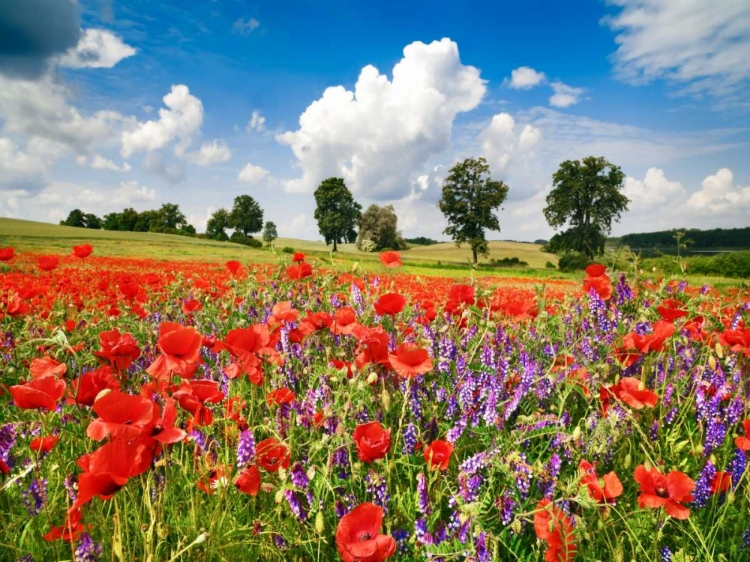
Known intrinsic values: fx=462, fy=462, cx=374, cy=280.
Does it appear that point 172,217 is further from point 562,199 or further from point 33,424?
point 33,424

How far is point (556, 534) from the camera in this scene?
1.41m

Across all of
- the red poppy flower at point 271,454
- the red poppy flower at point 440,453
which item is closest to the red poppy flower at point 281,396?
the red poppy flower at point 271,454

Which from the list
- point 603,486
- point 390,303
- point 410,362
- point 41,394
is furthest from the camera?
point 390,303

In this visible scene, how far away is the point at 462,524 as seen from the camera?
1.55 m

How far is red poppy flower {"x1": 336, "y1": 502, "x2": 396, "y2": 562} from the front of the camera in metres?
1.23

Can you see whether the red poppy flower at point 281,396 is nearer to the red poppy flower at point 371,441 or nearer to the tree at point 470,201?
the red poppy flower at point 371,441

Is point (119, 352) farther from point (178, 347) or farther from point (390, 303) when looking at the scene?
point (390, 303)

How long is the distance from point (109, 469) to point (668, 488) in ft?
5.71

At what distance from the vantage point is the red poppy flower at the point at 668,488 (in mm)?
1469

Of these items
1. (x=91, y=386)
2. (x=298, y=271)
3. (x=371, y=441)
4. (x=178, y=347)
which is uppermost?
(x=298, y=271)

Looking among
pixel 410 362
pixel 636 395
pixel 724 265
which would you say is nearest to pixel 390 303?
pixel 410 362

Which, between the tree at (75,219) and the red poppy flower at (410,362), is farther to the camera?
the tree at (75,219)

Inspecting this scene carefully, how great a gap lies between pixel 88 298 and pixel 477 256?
48.0 m

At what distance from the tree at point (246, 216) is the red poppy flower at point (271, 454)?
92977mm
